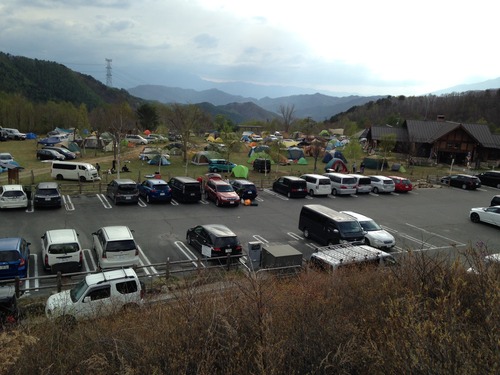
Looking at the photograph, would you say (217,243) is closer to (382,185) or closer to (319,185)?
(319,185)

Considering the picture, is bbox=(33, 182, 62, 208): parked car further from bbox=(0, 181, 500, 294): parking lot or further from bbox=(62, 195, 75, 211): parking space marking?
bbox=(62, 195, 75, 211): parking space marking

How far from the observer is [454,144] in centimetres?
5216

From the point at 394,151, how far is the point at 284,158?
1885 centimetres

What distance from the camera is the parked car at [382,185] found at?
104 ft

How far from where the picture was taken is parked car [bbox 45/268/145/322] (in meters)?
10.3

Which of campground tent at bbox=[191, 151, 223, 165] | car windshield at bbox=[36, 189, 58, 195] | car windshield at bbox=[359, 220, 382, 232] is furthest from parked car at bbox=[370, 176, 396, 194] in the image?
car windshield at bbox=[36, 189, 58, 195]

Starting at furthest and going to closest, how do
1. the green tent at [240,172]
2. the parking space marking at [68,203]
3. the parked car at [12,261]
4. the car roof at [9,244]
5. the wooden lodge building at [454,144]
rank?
the wooden lodge building at [454,144]
the green tent at [240,172]
the parking space marking at [68,203]
the car roof at [9,244]
the parked car at [12,261]

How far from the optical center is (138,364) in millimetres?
6984

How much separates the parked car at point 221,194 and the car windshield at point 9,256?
43.2ft

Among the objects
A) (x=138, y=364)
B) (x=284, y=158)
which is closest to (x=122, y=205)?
(x=138, y=364)

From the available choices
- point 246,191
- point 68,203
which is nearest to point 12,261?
point 68,203

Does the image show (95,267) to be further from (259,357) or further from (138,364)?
(259,357)

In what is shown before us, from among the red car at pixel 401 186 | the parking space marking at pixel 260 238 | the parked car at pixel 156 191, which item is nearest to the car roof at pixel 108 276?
the parking space marking at pixel 260 238

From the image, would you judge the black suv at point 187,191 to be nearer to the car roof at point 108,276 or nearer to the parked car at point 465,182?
the car roof at point 108,276
